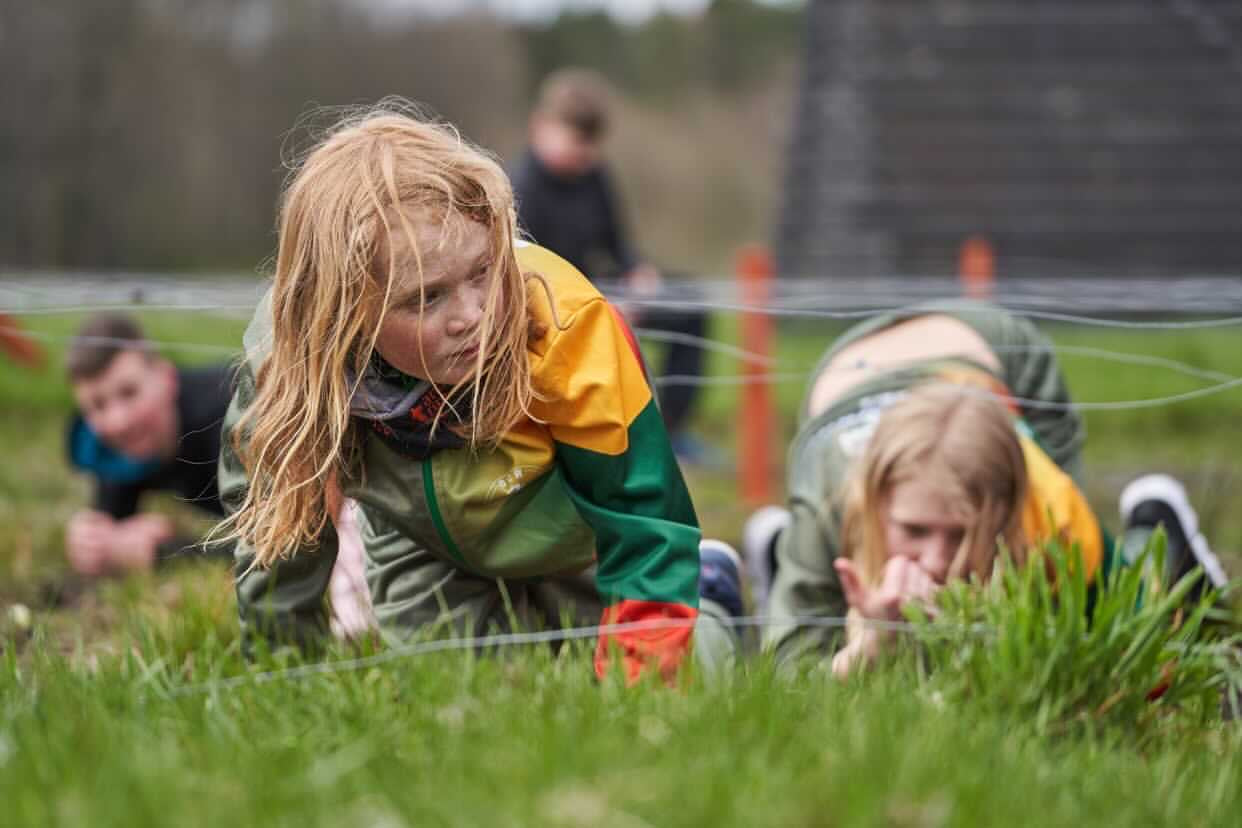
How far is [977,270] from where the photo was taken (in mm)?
8180

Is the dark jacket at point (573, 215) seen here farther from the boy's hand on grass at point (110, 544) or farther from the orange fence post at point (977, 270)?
the boy's hand on grass at point (110, 544)

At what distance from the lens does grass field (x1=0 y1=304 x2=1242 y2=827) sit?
5.01 ft

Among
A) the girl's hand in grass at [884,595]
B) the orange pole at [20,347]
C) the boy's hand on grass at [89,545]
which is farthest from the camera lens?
the orange pole at [20,347]

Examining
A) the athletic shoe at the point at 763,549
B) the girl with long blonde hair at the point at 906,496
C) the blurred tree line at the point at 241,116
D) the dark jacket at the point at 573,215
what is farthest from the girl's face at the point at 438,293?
the blurred tree line at the point at 241,116

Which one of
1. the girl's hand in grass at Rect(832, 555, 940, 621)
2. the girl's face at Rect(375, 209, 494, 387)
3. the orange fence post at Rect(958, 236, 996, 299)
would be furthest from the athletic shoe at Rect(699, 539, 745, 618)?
the orange fence post at Rect(958, 236, 996, 299)

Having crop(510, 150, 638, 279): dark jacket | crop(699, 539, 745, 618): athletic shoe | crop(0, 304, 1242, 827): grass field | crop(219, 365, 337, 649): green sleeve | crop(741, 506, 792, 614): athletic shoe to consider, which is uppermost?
crop(510, 150, 638, 279): dark jacket

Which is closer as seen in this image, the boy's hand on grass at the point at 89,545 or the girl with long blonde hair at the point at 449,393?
the girl with long blonde hair at the point at 449,393

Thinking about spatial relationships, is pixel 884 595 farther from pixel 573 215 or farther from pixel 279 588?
pixel 573 215

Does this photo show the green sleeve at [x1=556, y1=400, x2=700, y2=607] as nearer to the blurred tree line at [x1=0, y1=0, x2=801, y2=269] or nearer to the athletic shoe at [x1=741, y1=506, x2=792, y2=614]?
the athletic shoe at [x1=741, y1=506, x2=792, y2=614]

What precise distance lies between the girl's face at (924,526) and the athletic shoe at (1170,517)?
0.96 metres

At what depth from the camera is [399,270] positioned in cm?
217

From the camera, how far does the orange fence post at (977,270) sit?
6.00 m

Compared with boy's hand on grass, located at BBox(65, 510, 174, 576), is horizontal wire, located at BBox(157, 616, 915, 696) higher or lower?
higher

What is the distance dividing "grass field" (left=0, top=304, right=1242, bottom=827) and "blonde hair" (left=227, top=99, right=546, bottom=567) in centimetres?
35
